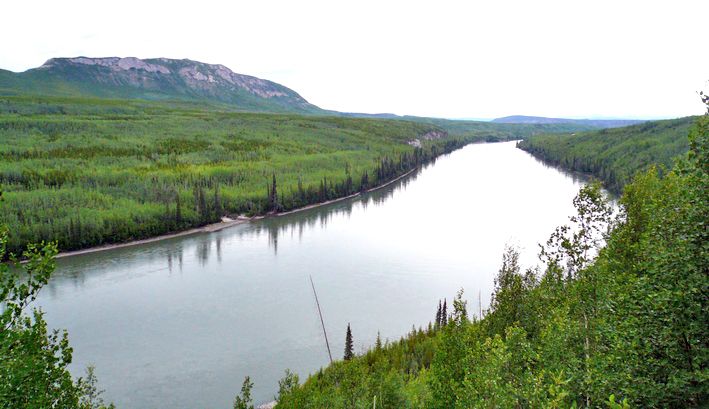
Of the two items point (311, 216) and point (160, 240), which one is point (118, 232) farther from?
point (311, 216)

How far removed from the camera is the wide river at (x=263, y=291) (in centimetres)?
2894

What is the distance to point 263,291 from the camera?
134ft

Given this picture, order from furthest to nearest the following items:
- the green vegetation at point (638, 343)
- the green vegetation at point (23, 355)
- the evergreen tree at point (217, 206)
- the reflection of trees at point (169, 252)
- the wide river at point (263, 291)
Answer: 1. the evergreen tree at point (217, 206)
2. the reflection of trees at point (169, 252)
3. the wide river at point (263, 291)
4. the green vegetation at point (23, 355)
5. the green vegetation at point (638, 343)

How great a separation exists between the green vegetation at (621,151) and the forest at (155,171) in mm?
41825

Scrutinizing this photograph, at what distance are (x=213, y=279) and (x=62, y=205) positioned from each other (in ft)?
86.9

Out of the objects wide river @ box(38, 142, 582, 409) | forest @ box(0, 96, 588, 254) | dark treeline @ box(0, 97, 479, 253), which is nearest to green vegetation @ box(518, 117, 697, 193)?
wide river @ box(38, 142, 582, 409)

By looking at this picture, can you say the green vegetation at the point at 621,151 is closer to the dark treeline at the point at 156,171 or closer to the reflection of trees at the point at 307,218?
the dark treeline at the point at 156,171

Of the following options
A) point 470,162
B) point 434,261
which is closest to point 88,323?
point 434,261

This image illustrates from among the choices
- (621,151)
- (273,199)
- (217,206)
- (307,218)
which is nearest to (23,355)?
(217,206)

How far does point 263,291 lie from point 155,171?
4490 centimetres

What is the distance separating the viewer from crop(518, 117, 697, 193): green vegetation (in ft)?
293

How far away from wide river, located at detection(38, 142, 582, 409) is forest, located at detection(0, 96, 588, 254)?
14.1 ft

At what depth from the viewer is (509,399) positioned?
8414 mm

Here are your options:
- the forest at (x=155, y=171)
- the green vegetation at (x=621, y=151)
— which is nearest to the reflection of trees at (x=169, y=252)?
the forest at (x=155, y=171)
